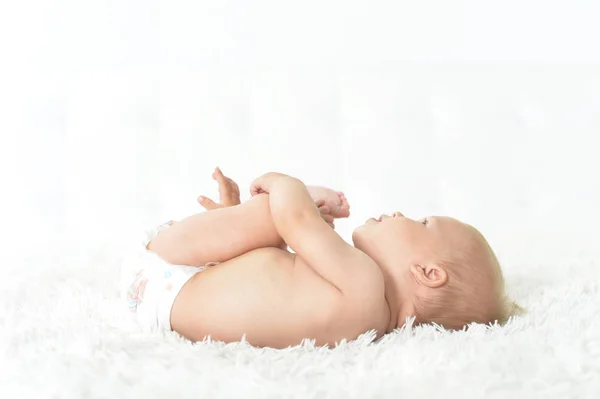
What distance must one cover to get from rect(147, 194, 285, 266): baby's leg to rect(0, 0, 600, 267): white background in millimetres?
731

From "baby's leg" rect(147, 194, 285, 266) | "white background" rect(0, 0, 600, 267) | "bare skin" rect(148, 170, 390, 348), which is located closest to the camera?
"bare skin" rect(148, 170, 390, 348)

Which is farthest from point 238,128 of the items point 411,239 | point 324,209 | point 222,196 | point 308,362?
point 308,362

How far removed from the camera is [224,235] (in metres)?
1.26

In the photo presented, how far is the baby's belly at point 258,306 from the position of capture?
112 centimetres

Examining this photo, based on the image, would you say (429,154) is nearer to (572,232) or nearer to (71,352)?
(572,232)

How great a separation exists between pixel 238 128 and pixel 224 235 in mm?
833

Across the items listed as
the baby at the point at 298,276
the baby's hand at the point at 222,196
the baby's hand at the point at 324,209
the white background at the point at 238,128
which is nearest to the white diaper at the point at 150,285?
the baby at the point at 298,276

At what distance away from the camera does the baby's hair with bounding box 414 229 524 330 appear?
1.18 m

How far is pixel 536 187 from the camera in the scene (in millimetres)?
2043

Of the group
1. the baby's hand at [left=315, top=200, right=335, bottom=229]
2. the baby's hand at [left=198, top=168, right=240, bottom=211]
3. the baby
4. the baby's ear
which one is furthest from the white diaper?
the baby's ear

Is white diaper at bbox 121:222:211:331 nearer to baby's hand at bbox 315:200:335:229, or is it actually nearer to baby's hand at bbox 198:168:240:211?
baby's hand at bbox 198:168:240:211

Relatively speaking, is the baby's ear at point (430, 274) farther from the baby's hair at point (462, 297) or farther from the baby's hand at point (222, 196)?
the baby's hand at point (222, 196)

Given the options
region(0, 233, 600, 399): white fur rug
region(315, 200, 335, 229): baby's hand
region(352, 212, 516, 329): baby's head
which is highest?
region(315, 200, 335, 229): baby's hand

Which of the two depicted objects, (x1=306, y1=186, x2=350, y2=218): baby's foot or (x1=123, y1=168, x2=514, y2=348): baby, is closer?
(x1=123, y1=168, x2=514, y2=348): baby
